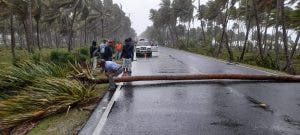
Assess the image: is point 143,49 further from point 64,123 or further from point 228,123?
point 228,123

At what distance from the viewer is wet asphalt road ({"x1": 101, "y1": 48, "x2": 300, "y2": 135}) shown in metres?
7.80

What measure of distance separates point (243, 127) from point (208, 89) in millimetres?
5484

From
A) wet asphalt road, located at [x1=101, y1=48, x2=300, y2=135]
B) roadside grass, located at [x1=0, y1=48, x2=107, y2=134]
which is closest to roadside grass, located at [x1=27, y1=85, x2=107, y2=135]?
roadside grass, located at [x1=0, y1=48, x2=107, y2=134]

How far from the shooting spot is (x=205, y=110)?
9734mm

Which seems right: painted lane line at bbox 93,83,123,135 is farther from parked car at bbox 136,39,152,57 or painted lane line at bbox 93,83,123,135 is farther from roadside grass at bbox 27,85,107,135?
parked car at bbox 136,39,152,57

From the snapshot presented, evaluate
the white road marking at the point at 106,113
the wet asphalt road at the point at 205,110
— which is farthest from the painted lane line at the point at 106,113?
the wet asphalt road at the point at 205,110

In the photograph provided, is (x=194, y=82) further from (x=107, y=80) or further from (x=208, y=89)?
(x=107, y=80)

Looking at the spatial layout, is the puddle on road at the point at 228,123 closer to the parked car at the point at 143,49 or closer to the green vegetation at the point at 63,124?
the green vegetation at the point at 63,124

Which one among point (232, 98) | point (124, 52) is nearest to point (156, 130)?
point (232, 98)

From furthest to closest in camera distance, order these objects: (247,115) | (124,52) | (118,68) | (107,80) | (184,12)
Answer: (184,12) → (124,52) → (107,80) → (118,68) → (247,115)

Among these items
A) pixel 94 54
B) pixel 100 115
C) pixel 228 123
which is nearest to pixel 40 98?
pixel 100 115

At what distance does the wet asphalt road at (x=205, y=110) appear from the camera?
25.6ft

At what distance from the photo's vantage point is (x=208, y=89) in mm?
13383

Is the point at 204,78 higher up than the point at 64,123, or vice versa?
the point at 204,78
